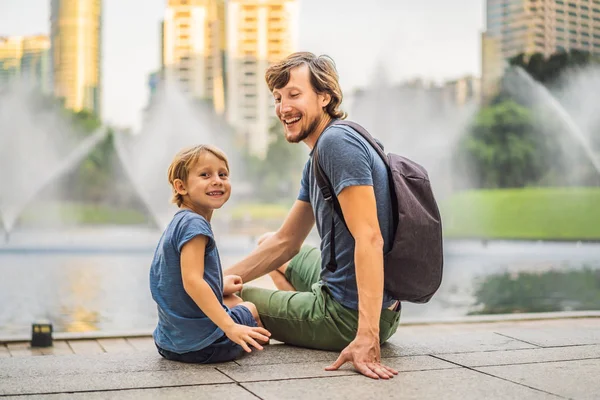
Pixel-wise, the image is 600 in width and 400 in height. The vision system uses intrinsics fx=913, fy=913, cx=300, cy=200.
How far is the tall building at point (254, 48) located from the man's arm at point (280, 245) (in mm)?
59119

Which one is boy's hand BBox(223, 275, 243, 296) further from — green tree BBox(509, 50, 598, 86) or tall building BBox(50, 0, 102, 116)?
tall building BBox(50, 0, 102, 116)

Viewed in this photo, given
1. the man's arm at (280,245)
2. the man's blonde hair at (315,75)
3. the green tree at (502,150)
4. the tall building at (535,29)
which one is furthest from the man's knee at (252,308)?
the tall building at (535,29)

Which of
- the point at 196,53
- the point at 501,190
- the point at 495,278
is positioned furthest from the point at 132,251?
the point at 196,53

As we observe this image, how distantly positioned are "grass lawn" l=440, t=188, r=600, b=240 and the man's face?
3267 centimetres

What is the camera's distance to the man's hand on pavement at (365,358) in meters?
3.44

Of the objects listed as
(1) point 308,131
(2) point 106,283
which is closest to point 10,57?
(2) point 106,283

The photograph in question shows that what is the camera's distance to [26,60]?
52906mm

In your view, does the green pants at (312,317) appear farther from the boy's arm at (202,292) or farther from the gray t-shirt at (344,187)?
the boy's arm at (202,292)

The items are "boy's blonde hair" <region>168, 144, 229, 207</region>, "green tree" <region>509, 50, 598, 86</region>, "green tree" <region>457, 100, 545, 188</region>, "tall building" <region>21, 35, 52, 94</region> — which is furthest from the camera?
"tall building" <region>21, 35, 52, 94</region>

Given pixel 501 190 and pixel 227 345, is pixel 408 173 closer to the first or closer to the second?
pixel 227 345

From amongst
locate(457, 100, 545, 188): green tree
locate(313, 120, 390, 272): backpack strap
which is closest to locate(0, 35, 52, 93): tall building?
locate(457, 100, 545, 188): green tree

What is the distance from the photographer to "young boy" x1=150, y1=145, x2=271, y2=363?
3.69m

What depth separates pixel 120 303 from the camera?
34.6 feet

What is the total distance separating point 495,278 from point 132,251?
1035 cm
